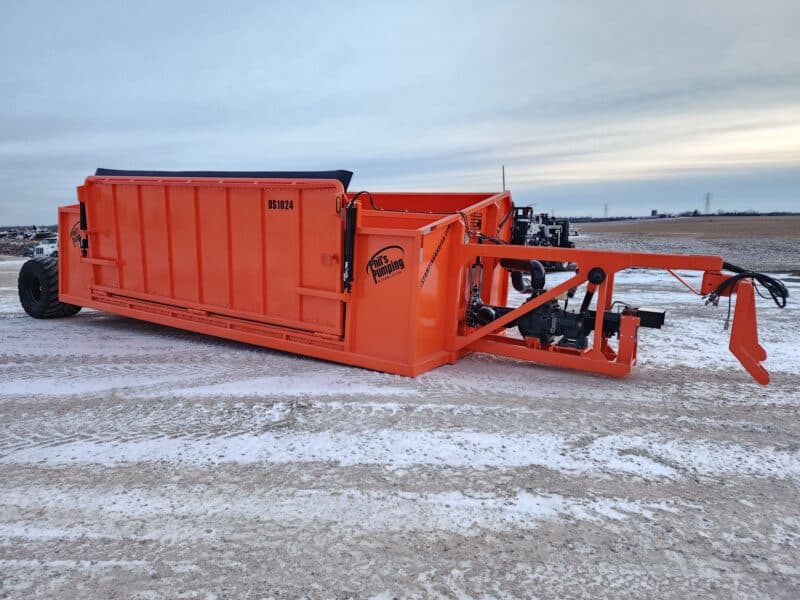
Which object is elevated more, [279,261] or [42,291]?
[279,261]

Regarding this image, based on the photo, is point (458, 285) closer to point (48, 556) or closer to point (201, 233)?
point (201, 233)

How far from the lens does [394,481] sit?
3.49 metres

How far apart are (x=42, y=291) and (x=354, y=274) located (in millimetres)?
5706

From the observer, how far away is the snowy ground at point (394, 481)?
2.65 meters

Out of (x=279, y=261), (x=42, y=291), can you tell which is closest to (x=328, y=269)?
Result: (x=279, y=261)

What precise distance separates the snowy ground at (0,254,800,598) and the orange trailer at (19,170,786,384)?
411mm

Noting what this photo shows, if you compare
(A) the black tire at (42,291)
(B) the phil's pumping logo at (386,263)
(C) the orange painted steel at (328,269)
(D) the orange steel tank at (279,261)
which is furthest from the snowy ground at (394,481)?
(A) the black tire at (42,291)

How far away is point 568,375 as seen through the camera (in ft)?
18.8

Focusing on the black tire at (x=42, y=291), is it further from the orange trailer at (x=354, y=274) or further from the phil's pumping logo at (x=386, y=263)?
the phil's pumping logo at (x=386, y=263)

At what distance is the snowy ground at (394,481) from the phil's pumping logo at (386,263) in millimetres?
1015

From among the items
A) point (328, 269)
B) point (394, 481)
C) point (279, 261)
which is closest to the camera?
point (394, 481)

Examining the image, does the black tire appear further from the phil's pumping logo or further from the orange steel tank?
the phil's pumping logo

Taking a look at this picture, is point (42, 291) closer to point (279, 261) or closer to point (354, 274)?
point (279, 261)

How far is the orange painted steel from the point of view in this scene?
18.1 feet
